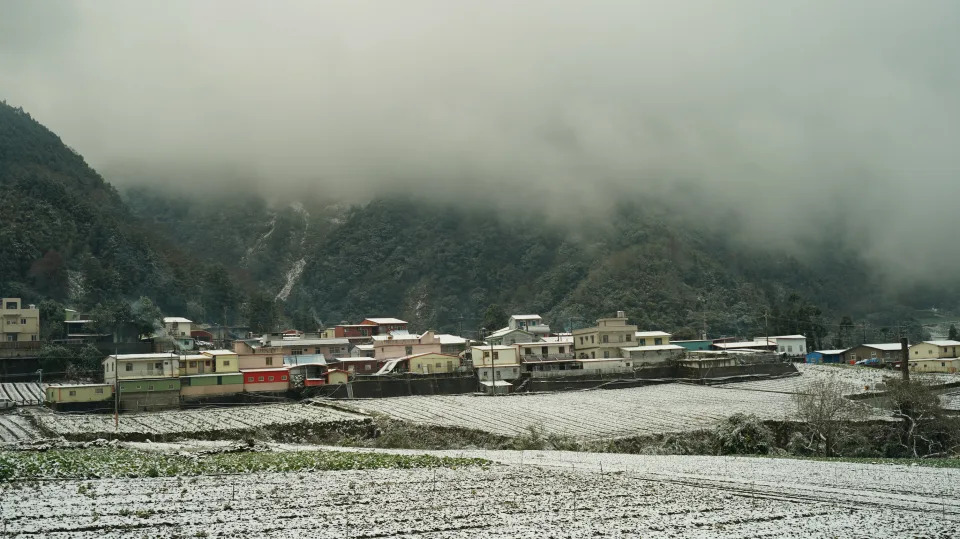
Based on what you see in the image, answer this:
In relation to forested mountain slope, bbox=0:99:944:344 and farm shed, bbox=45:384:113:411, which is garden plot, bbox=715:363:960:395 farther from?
farm shed, bbox=45:384:113:411

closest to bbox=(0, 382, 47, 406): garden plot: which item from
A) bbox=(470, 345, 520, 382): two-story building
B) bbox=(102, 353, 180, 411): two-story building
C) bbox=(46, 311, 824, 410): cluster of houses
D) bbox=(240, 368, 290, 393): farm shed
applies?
bbox=(46, 311, 824, 410): cluster of houses

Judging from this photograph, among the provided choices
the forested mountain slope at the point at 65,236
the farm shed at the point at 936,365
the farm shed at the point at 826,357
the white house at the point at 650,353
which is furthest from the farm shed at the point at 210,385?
the farm shed at the point at 826,357

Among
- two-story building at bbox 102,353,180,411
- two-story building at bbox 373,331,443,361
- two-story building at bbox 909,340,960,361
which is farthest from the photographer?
two-story building at bbox 373,331,443,361

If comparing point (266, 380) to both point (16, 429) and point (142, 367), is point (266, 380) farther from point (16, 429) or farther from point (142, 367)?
point (16, 429)

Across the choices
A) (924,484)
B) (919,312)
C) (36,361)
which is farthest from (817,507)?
(919,312)

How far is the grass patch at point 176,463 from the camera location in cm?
2223

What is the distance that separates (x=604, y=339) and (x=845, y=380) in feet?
67.0

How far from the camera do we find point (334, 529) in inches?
648

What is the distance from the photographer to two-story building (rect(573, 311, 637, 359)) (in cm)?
7200

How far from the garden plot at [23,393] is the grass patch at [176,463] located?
25.5m

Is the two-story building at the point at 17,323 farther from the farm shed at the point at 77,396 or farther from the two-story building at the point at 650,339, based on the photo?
the two-story building at the point at 650,339

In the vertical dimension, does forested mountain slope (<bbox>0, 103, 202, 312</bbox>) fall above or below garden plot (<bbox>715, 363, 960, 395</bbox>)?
above

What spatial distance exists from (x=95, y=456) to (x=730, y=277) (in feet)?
378

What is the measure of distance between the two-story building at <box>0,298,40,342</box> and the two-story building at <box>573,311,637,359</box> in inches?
1879
